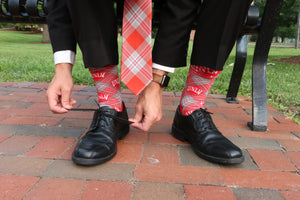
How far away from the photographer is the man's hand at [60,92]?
0.89 m

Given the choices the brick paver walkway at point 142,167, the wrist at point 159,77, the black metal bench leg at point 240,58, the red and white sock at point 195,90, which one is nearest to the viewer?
the brick paver walkway at point 142,167

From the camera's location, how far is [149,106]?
941mm

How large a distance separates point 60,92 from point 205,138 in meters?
0.59

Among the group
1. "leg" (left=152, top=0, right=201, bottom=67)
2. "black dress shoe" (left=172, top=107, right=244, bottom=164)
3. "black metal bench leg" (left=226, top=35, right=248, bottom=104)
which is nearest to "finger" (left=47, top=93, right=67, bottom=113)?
"leg" (left=152, top=0, right=201, bottom=67)

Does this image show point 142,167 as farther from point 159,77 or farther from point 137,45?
point 137,45

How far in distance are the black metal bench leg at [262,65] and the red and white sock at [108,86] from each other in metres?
0.71

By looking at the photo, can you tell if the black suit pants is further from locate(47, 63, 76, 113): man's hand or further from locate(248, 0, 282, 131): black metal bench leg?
locate(248, 0, 282, 131): black metal bench leg

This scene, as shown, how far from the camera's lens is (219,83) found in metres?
2.43

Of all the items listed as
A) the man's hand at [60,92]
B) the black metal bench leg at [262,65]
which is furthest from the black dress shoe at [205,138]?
the man's hand at [60,92]

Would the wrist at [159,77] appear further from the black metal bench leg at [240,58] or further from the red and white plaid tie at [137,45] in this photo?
the black metal bench leg at [240,58]

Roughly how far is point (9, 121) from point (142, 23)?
0.87 metres

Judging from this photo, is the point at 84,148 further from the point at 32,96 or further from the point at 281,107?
the point at 281,107

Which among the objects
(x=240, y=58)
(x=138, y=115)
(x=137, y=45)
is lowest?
(x=138, y=115)

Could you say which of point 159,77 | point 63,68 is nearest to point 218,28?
point 159,77
